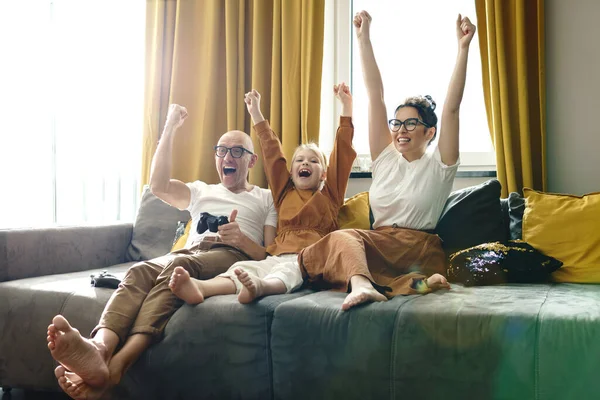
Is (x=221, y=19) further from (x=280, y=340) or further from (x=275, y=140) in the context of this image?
(x=280, y=340)

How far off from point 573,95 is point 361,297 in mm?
1663

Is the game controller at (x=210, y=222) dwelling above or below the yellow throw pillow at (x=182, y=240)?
above

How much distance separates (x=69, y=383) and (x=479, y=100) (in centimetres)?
238

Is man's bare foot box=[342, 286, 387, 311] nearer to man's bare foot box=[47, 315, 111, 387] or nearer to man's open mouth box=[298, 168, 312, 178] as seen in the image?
man's bare foot box=[47, 315, 111, 387]

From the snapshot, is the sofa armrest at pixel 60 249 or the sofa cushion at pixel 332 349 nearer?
the sofa cushion at pixel 332 349

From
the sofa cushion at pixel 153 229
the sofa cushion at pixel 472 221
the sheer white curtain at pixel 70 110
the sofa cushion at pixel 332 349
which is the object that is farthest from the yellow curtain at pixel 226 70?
the sofa cushion at pixel 332 349

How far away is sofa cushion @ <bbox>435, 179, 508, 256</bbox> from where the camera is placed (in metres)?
2.23

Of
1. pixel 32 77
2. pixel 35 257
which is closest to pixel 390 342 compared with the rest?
pixel 35 257

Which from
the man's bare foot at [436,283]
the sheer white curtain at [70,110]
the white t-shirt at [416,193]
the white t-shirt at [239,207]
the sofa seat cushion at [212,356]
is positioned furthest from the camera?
the sheer white curtain at [70,110]

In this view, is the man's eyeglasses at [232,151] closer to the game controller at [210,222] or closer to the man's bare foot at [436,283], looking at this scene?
the game controller at [210,222]

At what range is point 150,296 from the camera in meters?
1.80

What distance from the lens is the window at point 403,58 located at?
123 inches

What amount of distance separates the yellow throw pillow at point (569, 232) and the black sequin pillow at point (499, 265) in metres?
0.06

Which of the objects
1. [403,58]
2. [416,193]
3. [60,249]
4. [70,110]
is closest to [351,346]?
[416,193]
